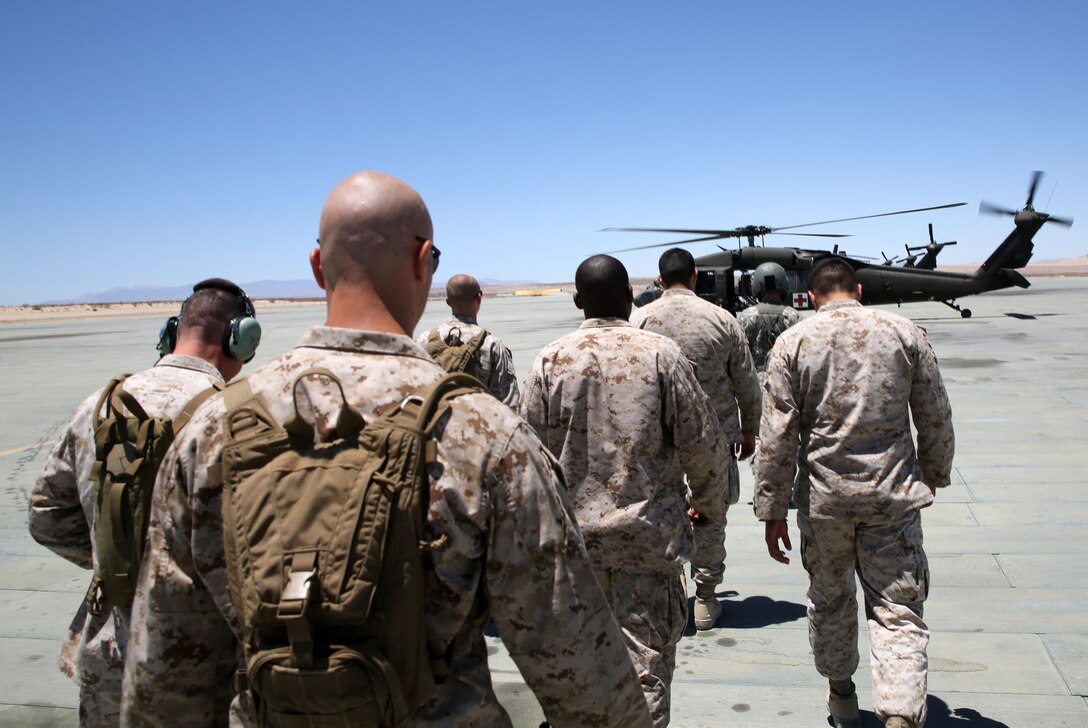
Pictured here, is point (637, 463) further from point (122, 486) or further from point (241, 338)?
point (122, 486)

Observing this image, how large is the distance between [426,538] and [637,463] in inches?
69.6

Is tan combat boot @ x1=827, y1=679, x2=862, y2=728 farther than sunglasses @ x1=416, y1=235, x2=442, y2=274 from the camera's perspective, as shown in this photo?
Yes

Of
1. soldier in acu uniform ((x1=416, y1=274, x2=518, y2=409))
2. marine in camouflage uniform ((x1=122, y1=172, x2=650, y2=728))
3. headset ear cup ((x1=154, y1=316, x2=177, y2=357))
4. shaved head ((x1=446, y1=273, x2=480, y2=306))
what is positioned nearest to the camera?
marine in camouflage uniform ((x1=122, y1=172, x2=650, y2=728))

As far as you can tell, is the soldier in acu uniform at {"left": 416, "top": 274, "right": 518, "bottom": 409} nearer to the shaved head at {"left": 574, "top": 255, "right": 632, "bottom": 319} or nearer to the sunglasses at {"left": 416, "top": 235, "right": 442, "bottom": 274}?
the shaved head at {"left": 574, "top": 255, "right": 632, "bottom": 319}

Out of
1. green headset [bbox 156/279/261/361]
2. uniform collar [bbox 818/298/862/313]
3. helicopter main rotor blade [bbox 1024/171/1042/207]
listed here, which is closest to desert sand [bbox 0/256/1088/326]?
helicopter main rotor blade [bbox 1024/171/1042/207]

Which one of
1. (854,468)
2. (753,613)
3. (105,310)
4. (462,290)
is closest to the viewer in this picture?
(854,468)

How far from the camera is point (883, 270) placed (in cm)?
2416

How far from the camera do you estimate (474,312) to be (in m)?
5.41

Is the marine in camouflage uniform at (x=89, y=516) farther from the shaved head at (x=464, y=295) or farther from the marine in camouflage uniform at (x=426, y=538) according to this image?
the shaved head at (x=464, y=295)

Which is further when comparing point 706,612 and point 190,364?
point 706,612

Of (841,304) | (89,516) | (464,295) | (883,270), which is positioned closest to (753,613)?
(841,304)

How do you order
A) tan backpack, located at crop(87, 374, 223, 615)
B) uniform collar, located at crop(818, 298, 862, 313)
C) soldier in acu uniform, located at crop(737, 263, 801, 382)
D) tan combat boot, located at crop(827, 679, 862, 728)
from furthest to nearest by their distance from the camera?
1. soldier in acu uniform, located at crop(737, 263, 801, 382)
2. uniform collar, located at crop(818, 298, 862, 313)
3. tan combat boot, located at crop(827, 679, 862, 728)
4. tan backpack, located at crop(87, 374, 223, 615)

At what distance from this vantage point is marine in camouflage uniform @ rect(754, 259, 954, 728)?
3.35 m

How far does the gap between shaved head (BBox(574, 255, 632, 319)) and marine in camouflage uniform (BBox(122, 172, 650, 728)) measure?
5.83ft
